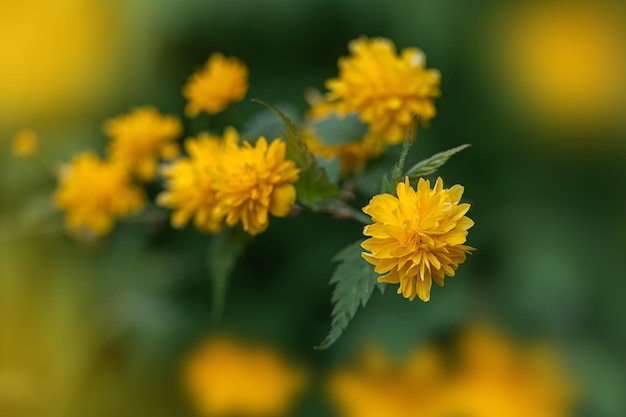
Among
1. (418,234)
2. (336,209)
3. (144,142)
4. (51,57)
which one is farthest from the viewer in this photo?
(51,57)

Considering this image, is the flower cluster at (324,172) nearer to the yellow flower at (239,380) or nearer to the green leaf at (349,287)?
the green leaf at (349,287)

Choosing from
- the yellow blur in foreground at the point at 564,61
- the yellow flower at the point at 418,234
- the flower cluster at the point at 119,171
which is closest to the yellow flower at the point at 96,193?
the flower cluster at the point at 119,171

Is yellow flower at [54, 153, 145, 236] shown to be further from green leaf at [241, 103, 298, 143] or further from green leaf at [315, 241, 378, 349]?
green leaf at [315, 241, 378, 349]

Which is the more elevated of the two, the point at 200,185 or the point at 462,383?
the point at 200,185

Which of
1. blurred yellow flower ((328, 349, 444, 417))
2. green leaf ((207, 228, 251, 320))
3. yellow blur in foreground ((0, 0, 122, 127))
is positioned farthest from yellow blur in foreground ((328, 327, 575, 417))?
yellow blur in foreground ((0, 0, 122, 127))

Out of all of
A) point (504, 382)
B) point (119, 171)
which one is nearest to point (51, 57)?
point (119, 171)

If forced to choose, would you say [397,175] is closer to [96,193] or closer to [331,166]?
[331,166]

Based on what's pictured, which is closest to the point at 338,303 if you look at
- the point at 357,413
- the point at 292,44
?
the point at 357,413

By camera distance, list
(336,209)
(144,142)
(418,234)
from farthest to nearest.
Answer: (144,142), (336,209), (418,234)
